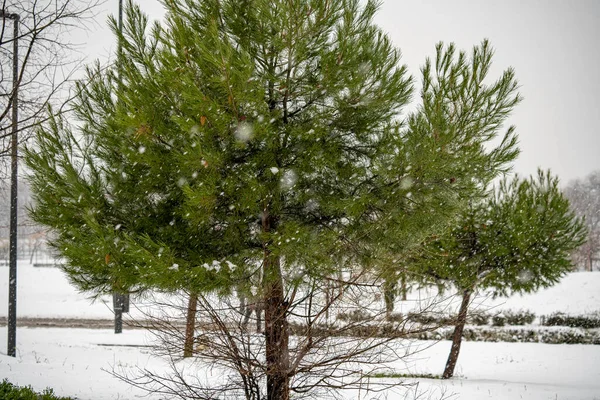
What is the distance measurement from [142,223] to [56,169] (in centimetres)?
126

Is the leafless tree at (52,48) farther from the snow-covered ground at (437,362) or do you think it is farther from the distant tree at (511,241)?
the distant tree at (511,241)

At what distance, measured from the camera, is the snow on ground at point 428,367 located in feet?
26.7

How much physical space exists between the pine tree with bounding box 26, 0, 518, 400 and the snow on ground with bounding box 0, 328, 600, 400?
1452 mm

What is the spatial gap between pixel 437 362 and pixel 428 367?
3.46ft

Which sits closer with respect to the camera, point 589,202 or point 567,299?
point 567,299

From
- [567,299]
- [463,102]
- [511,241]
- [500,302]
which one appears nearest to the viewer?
[463,102]

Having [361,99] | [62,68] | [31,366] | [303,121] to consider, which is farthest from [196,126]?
[31,366]

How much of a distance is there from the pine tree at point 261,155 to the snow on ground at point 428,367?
4.76ft

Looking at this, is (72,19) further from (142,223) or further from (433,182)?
(433,182)

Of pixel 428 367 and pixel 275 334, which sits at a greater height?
pixel 275 334

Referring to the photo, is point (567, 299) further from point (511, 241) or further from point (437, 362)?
point (511, 241)

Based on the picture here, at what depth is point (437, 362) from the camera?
49.0 feet

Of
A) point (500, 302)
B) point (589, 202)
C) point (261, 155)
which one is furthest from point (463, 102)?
point (589, 202)

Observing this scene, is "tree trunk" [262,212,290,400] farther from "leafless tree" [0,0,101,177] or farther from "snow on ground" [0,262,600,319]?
"snow on ground" [0,262,600,319]
